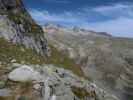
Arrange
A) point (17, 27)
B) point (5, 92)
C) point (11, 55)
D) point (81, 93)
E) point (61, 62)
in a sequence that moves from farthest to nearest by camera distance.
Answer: point (61, 62), point (17, 27), point (11, 55), point (81, 93), point (5, 92)

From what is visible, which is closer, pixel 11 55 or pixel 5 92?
pixel 5 92

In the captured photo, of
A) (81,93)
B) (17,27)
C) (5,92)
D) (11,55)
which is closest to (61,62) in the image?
(17,27)

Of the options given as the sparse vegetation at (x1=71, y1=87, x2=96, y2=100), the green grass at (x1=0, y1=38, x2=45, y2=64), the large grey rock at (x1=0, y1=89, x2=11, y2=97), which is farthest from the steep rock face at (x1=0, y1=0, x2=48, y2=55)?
the large grey rock at (x1=0, y1=89, x2=11, y2=97)

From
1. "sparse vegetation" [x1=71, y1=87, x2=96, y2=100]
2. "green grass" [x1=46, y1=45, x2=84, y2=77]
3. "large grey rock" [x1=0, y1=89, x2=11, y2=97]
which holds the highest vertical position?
"large grey rock" [x1=0, y1=89, x2=11, y2=97]

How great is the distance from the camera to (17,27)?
45.2 metres

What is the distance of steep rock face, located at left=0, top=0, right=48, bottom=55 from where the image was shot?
4254 centimetres

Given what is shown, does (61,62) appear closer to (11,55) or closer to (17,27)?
(17,27)

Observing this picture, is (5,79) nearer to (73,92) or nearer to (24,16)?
(73,92)

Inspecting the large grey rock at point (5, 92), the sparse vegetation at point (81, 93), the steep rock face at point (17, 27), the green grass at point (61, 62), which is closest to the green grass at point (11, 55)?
the steep rock face at point (17, 27)

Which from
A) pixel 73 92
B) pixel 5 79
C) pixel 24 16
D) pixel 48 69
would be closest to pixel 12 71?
pixel 5 79

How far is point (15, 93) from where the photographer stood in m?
20.5

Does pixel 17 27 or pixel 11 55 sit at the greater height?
pixel 17 27

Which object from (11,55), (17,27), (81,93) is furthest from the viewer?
(17,27)

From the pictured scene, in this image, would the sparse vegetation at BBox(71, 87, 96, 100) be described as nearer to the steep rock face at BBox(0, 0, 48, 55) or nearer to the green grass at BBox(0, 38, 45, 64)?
the green grass at BBox(0, 38, 45, 64)
